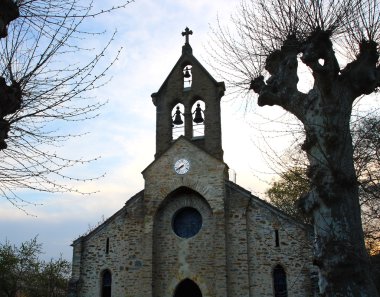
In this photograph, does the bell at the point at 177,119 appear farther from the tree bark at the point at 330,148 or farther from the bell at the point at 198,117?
the tree bark at the point at 330,148

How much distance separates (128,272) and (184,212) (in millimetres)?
3306

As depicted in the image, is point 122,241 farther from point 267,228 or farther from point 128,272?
point 267,228

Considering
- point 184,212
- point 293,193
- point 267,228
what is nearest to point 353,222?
point 267,228

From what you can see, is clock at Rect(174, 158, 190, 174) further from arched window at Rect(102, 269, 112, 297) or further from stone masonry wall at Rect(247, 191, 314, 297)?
arched window at Rect(102, 269, 112, 297)

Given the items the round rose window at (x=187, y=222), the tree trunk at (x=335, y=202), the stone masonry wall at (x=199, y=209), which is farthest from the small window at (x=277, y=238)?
the tree trunk at (x=335, y=202)

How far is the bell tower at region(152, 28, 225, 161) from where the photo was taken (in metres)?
19.3

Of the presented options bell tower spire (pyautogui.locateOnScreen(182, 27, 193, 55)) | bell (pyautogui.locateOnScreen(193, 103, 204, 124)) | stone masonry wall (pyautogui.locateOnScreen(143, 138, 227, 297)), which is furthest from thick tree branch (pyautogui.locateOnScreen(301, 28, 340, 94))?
bell tower spire (pyautogui.locateOnScreen(182, 27, 193, 55))

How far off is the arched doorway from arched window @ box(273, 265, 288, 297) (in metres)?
3.11

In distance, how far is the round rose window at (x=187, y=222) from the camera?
18.4 m

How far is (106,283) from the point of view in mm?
18469

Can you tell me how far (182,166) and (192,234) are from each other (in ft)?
9.21

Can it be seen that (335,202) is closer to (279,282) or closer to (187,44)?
(279,282)

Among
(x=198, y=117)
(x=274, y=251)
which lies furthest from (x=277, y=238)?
(x=198, y=117)

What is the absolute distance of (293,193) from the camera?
28.1 m
